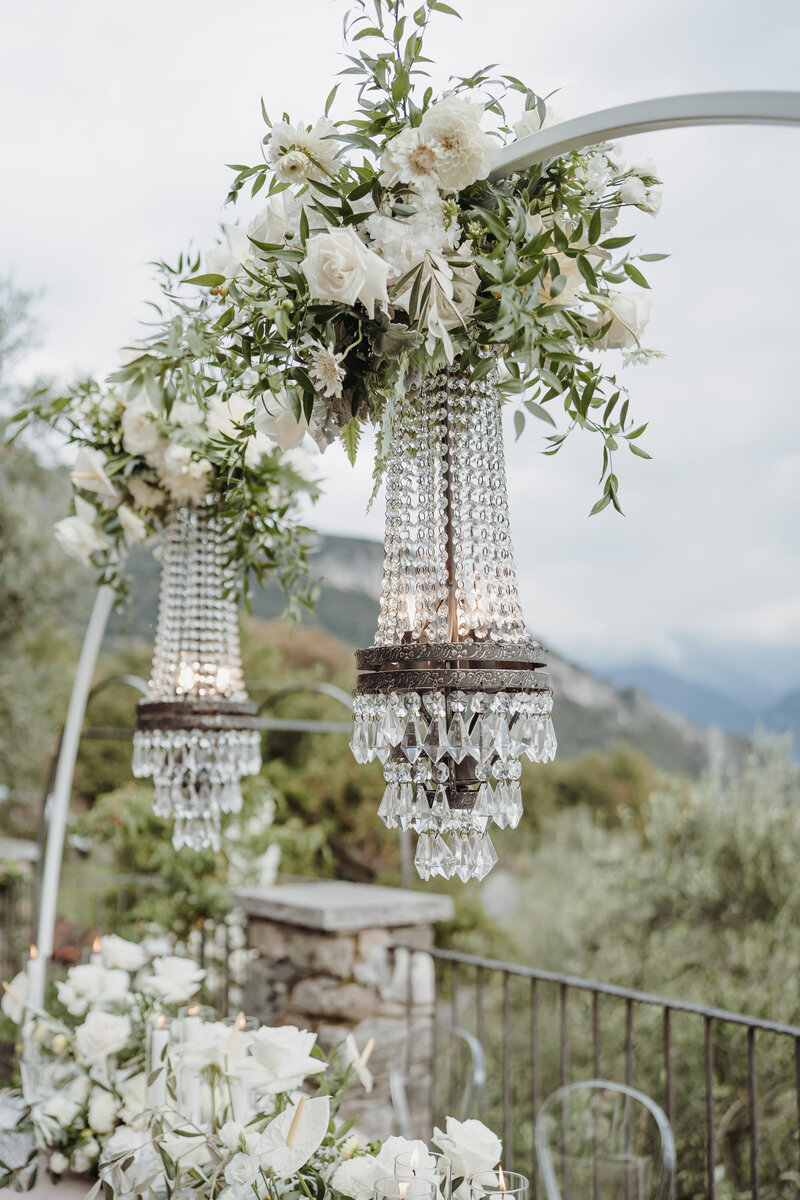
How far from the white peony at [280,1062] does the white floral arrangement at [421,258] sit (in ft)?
2.47

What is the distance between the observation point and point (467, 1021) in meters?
7.32

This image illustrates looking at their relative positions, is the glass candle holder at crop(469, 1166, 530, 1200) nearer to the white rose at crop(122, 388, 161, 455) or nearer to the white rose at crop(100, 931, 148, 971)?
the white rose at crop(100, 931, 148, 971)

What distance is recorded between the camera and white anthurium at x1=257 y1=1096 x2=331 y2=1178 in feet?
3.52

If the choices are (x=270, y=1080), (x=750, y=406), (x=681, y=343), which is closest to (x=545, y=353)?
(x=270, y=1080)

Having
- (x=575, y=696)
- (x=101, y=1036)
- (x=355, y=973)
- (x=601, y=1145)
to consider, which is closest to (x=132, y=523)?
(x=101, y=1036)

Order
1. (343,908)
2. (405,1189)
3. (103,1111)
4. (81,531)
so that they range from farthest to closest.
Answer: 1. (343,908)
2. (81,531)
3. (103,1111)
4. (405,1189)

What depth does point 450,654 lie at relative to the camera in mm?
1050

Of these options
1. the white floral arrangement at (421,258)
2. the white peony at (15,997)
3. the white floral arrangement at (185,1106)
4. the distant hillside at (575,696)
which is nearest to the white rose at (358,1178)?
the white floral arrangement at (185,1106)

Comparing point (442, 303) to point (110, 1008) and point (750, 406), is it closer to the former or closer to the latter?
point (110, 1008)

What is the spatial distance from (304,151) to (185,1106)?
4.14ft

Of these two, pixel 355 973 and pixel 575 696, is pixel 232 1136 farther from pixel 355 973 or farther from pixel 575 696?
pixel 575 696

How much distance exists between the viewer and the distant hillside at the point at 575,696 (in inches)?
403

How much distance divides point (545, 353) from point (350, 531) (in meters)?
10.2

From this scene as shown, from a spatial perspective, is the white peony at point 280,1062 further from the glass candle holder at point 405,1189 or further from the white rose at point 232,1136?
the glass candle holder at point 405,1189
